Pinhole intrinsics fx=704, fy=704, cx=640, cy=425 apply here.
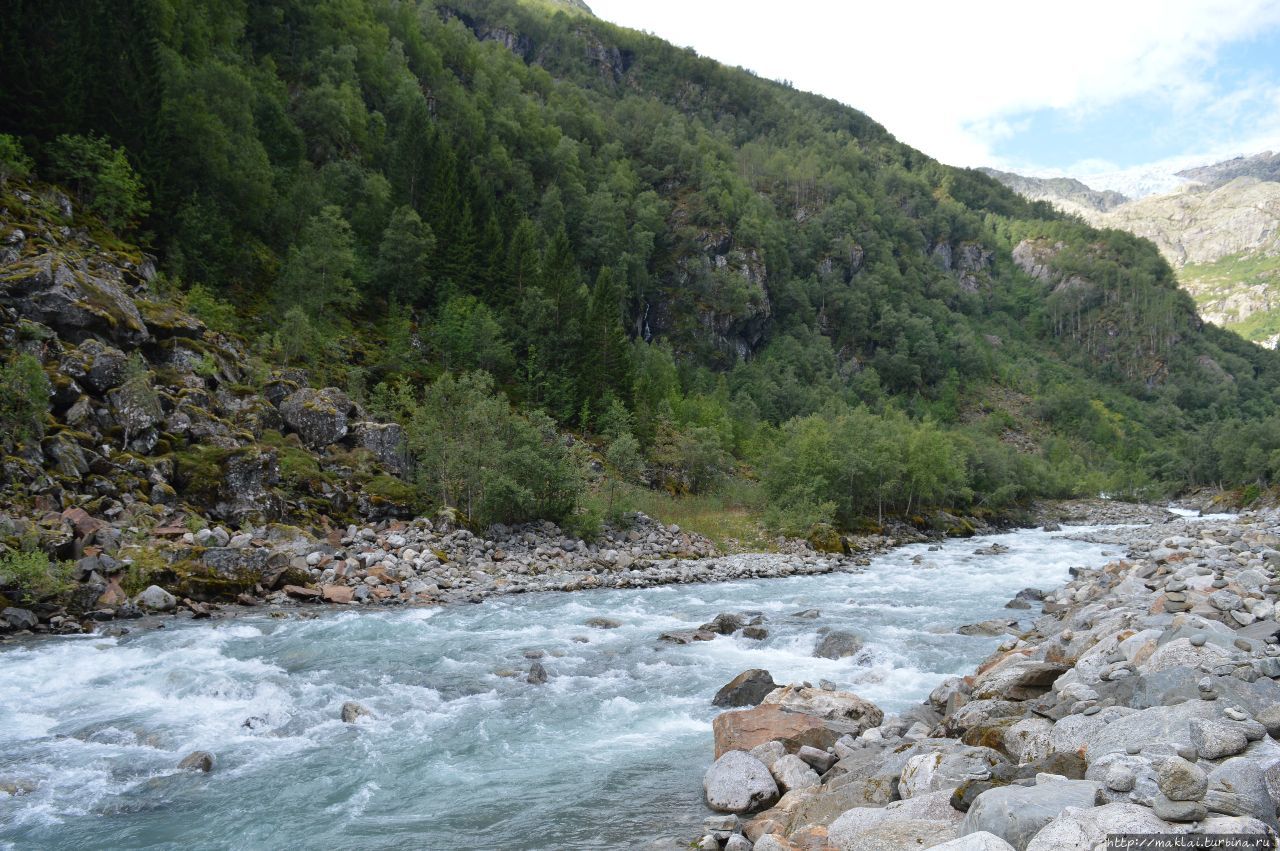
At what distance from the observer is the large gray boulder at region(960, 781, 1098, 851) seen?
562 cm

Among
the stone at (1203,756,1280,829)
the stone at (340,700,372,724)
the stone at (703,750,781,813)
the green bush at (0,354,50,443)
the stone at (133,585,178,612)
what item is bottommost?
the stone at (133,585,178,612)

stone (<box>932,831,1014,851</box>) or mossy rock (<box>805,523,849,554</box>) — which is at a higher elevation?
stone (<box>932,831,1014,851</box>)

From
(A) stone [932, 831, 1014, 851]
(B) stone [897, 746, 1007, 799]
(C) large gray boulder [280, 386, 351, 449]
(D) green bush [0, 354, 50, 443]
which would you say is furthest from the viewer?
(C) large gray boulder [280, 386, 351, 449]

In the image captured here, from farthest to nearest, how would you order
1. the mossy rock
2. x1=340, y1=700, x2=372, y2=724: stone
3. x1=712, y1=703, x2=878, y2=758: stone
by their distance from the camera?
the mossy rock
x1=340, y1=700, x2=372, y2=724: stone
x1=712, y1=703, x2=878, y2=758: stone

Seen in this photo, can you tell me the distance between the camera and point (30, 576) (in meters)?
16.8

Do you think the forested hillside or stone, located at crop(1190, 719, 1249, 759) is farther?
the forested hillside

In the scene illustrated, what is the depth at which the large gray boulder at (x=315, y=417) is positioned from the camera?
32281 millimetres

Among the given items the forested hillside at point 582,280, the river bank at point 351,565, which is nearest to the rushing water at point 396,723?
the river bank at point 351,565

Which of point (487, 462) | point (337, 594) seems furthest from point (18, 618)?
point (487, 462)

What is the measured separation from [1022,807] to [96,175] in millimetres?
45581

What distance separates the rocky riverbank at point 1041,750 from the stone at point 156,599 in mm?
15381

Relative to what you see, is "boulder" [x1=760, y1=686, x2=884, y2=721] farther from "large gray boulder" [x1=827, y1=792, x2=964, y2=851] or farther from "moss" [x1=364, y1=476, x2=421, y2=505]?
"moss" [x1=364, y1=476, x2=421, y2=505]

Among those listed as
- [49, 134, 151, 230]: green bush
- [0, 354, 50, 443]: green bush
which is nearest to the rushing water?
[0, 354, 50, 443]: green bush

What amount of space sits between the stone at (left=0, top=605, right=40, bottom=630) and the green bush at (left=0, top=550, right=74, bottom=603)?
0.51 metres
